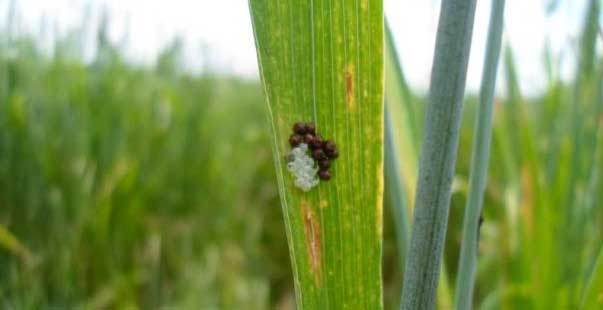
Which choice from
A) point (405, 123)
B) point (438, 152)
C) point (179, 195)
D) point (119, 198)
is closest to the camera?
point (438, 152)

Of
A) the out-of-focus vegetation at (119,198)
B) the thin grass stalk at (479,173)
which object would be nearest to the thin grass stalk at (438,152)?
the thin grass stalk at (479,173)

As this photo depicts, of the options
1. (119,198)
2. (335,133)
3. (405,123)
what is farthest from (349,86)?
(119,198)

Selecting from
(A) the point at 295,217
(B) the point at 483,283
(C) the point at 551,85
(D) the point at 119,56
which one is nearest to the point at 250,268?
(B) the point at 483,283

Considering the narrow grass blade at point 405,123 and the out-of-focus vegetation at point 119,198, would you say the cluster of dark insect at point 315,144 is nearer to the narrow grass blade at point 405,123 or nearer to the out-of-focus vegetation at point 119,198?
the narrow grass blade at point 405,123

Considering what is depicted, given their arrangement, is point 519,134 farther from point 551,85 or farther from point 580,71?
point 580,71

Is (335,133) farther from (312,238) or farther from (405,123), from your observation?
(405,123)
